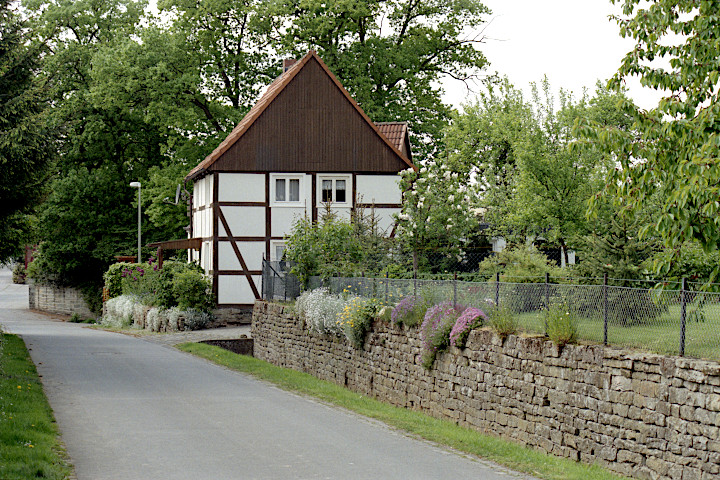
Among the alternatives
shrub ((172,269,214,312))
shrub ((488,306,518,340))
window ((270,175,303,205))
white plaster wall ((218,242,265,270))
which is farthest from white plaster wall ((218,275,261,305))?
shrub ((488,306,518,340))

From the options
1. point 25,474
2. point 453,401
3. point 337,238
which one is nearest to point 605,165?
point 337,238

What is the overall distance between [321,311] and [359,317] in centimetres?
241

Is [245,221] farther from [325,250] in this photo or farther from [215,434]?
[215,434]

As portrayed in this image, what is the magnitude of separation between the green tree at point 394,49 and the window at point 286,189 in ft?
24.8

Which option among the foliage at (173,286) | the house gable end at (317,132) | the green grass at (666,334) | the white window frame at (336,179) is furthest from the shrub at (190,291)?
the green grass at (666,334)

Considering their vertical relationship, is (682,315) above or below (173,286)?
above

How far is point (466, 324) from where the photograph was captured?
1456 centimetres

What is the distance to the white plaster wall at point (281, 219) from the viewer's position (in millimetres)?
34406

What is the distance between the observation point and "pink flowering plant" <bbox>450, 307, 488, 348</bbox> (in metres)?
14.5

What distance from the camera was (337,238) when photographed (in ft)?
82.3

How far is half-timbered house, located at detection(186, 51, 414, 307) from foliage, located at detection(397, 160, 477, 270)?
21.2ft

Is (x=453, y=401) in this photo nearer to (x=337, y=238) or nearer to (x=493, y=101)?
(x=337, y=238)

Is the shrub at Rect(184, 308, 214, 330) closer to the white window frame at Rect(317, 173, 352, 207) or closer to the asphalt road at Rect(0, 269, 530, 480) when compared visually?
the white window frame at Rect(317, 173, 352, 207)

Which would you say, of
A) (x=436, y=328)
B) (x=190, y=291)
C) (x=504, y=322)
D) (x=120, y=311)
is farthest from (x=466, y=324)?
(x=120, y=311)
